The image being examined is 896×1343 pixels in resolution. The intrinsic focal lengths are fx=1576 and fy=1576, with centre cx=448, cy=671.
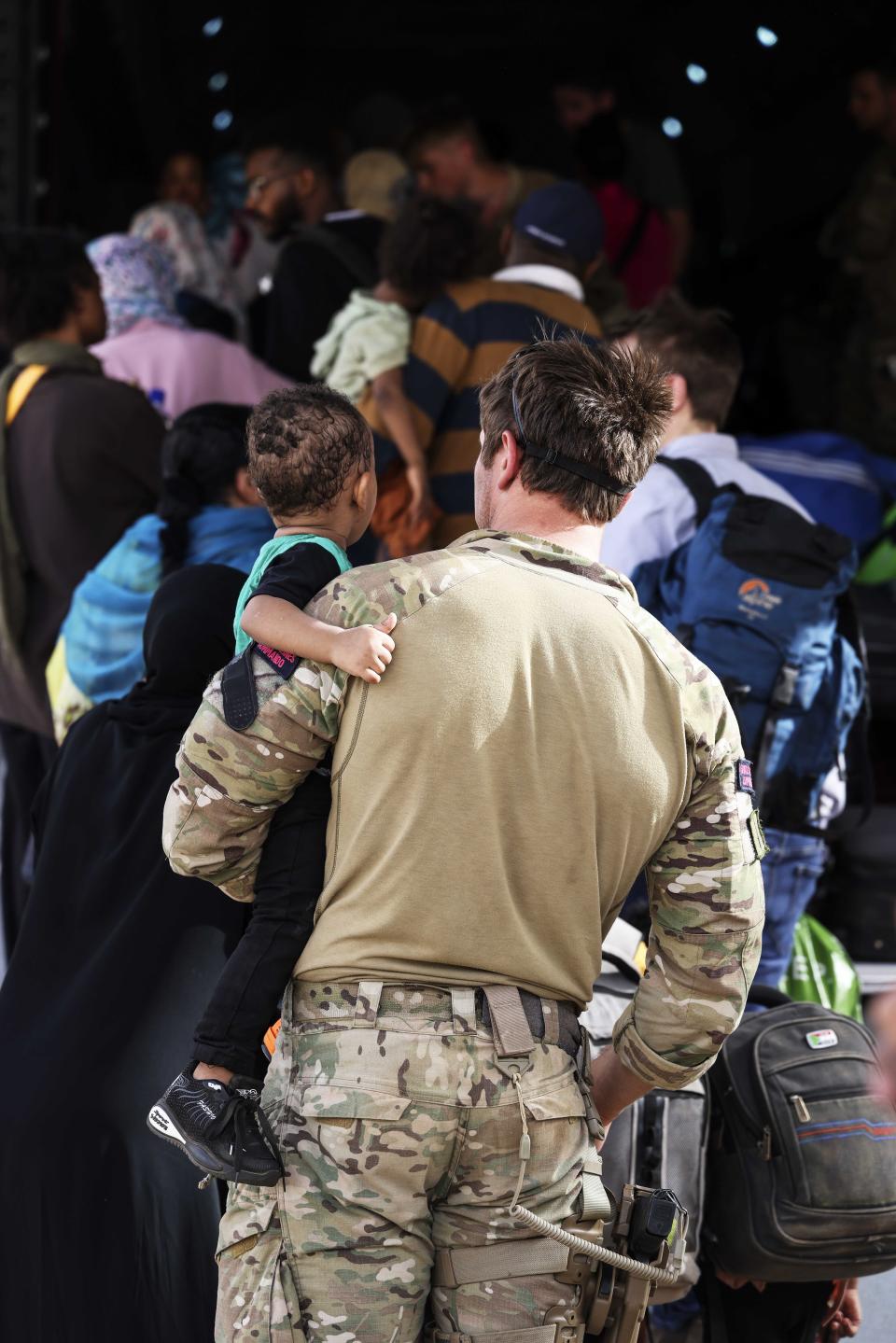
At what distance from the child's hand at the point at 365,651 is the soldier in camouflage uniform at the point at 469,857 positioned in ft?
0.10

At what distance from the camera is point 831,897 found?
4.89 m

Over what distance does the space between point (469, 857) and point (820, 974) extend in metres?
2.33

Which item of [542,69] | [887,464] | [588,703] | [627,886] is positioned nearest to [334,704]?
[588,703]

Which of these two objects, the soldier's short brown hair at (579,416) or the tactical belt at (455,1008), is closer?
the tactical belt at (455,1008)

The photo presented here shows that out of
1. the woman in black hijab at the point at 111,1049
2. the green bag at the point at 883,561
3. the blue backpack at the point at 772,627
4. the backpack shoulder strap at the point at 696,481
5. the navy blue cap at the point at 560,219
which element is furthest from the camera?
the green bag at the point at 883,561

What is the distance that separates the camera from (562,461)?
2.25 m

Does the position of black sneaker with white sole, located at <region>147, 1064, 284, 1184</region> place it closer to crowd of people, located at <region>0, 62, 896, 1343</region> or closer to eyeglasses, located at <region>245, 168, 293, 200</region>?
crowd of people, located at <region>0, 62, 896, 1343</region>

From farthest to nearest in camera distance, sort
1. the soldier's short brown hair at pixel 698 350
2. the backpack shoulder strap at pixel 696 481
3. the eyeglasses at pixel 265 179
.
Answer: the eyeglasses at pixel 265 179 → the soldier's short brown hair at pixel 698 350 → the backpack shoulder strap at pixel 696 481

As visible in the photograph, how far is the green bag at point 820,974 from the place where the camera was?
13.6 feet

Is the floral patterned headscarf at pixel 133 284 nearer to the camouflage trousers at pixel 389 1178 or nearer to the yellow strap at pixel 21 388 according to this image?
the yellow strap at pixel 21 388

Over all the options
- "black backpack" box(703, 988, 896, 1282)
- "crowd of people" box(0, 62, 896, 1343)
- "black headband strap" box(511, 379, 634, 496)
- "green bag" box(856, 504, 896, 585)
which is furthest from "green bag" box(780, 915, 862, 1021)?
"black headband strap" box(511, 379, 634, 496)

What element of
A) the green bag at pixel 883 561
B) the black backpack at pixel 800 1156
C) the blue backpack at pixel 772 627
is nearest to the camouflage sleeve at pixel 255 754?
the black backpack at pixel 800 1156

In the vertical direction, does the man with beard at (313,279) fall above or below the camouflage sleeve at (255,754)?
below

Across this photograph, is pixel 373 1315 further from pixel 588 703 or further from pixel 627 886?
pixel 588 703
